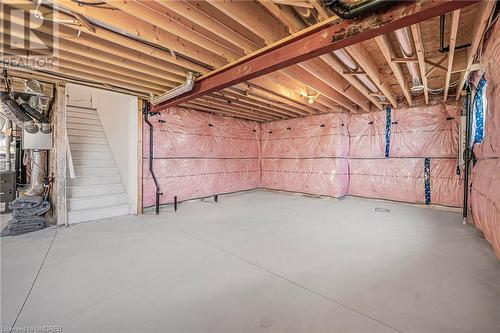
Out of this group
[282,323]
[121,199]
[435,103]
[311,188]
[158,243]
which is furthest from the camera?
[311,188]

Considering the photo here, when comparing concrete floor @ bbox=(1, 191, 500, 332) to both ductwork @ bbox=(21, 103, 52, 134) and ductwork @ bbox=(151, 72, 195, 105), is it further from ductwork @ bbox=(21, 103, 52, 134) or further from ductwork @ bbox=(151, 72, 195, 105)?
ductwork @ bbox=(151, 72, 195, 105)

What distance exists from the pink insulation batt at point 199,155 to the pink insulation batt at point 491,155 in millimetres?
4982

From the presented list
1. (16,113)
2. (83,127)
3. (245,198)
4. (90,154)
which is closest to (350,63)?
(245,198)

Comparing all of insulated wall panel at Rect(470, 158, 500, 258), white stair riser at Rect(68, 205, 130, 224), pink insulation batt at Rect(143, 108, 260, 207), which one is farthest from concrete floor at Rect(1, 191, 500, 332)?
pink insulation batt at Rect(143, 108, 260, 207)

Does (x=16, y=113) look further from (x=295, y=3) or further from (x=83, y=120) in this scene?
(x=295, y=3)

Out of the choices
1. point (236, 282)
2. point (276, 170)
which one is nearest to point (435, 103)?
point (276, 170)

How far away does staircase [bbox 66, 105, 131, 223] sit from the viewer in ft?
12.9

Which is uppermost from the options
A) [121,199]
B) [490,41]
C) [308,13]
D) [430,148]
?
[308,13]

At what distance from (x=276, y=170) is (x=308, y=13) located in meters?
5.33

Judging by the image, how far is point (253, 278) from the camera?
201 centimetres

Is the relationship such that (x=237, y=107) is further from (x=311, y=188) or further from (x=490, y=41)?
(x=490, y=41)

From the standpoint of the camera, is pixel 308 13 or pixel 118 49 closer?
pixel 308 13

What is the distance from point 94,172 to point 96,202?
906mm

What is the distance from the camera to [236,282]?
1.95 metres
